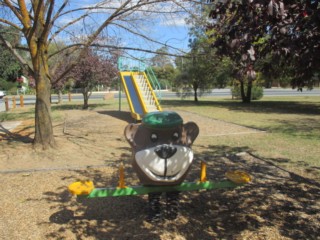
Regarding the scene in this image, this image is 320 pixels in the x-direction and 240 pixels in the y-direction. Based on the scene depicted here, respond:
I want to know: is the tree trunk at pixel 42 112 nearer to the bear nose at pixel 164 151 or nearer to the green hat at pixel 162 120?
the green hat at pixel 162 120

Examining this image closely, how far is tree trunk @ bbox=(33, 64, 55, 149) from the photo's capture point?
764 centimetres

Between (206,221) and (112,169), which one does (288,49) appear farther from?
(112,169)

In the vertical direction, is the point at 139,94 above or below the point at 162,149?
above

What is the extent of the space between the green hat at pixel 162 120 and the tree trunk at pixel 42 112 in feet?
14.5

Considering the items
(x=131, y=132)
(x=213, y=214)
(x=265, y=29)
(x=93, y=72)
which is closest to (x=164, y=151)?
(x=131, y=132)

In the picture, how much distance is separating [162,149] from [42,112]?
4.76 metres

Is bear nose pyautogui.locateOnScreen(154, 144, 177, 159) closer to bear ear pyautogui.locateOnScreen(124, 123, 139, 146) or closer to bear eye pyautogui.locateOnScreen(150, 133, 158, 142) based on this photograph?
bear eye pyautogui.locateOnScreen(150, 133, 158, 142)

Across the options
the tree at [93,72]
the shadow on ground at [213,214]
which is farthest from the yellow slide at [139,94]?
the shadow on ground at [213,214]

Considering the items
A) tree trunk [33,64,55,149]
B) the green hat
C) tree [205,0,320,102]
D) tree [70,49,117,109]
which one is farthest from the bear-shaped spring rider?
tree [70,49,117,109]

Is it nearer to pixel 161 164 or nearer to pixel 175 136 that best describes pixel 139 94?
pixel 175 136

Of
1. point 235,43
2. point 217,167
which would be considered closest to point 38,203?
point 217,167

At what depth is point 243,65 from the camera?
2.39 meters

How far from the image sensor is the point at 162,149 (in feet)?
12.1

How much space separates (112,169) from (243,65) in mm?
4288
